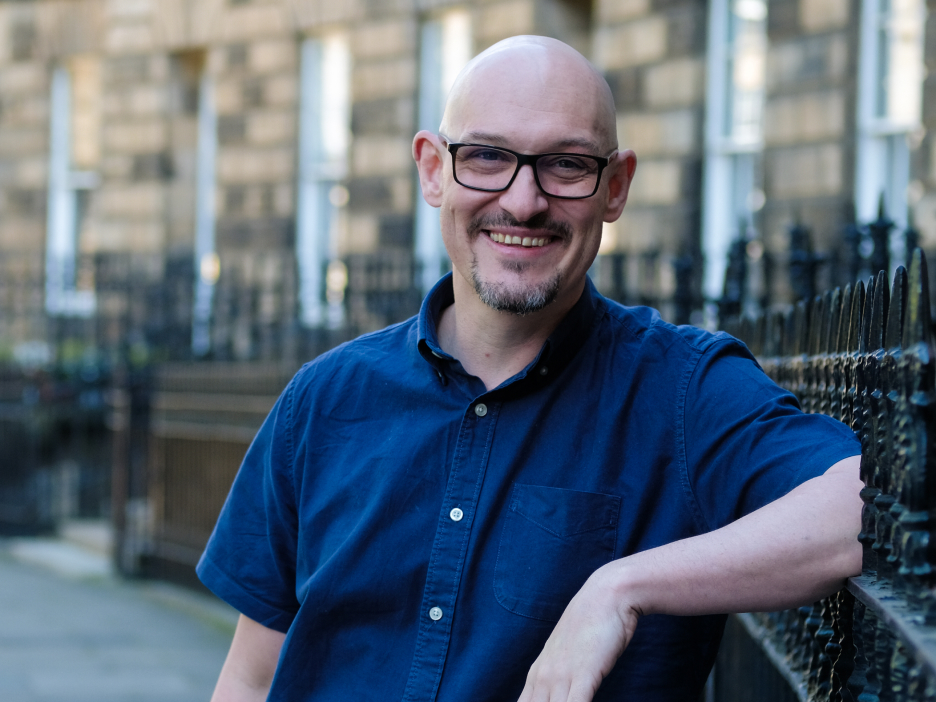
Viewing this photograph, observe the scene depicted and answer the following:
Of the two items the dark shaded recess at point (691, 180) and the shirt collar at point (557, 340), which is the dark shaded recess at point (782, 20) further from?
the shirt collar at point (557, 340)

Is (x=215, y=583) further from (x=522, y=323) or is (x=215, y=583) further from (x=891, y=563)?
Answer: (x=891, y=563)

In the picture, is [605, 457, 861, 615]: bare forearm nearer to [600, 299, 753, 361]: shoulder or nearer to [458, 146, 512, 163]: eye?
[600, 299, 753, 361]: shoulder

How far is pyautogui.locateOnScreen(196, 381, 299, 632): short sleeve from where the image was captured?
2141 mm

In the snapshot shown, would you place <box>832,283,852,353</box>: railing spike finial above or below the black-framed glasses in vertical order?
below

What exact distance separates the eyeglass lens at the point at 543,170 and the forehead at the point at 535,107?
2cm

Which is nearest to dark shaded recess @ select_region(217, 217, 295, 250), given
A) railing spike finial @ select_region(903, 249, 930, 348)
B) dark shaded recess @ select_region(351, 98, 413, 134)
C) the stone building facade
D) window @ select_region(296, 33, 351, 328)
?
the stone building facade

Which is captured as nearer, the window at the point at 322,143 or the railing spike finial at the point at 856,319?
the railing spike finial at the point at 856,319

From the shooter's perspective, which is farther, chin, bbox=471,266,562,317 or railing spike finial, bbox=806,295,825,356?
railing spike finial, bbox=806,295,825,356

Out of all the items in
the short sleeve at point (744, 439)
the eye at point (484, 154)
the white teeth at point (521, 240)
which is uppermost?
the eye at point (484, 154)

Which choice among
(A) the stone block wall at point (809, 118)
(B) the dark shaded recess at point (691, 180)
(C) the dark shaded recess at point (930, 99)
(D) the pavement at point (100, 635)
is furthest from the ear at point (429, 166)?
(B) the dark shaded recess at point (691, 180)

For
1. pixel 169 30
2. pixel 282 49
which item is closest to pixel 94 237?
pixel 169 30

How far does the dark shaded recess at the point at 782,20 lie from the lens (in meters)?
8.43

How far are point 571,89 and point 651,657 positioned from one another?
0.94 m

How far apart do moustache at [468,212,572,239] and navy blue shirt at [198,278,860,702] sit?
129 mm
